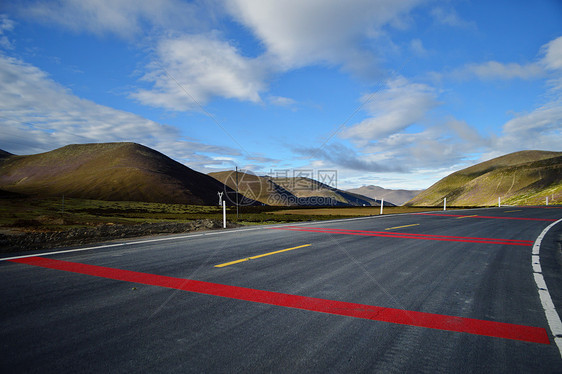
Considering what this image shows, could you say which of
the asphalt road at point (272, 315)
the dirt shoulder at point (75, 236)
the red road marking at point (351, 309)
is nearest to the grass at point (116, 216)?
the dirt shoulder at point (75, 236)

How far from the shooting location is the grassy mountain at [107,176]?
125750 millimetres

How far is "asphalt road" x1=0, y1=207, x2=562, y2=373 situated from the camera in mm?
2541

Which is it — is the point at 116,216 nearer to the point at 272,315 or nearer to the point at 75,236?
the point at 75,236

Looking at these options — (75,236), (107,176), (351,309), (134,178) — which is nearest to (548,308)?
(351,309)

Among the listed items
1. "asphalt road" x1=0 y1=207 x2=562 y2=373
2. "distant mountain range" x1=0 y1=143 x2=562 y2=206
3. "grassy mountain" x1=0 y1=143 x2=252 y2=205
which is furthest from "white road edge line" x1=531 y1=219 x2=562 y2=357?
"grassy mountain" x1=0 y1=143 x2=252 y2=205

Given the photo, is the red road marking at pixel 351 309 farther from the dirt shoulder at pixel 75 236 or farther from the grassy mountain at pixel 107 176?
the grassy mountain at pixel 107 176

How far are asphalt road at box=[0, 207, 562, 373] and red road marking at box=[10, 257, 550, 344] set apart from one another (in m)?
0.02

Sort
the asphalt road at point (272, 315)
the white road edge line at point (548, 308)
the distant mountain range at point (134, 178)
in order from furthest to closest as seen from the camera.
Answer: the distant mountain range at point (134, 178) → the white road edge line at point (548, 308) → the asphalt road at point (272, 315)

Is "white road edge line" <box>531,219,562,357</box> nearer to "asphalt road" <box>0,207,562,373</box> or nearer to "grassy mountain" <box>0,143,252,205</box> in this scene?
"asphalt road" <box>0,207,562,373</box>

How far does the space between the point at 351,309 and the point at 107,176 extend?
153 m

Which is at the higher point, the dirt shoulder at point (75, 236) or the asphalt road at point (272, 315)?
the dirt shoulder at point (75, 236)

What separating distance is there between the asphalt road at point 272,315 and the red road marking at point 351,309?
0.7 inches

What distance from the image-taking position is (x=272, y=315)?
11.2 feet

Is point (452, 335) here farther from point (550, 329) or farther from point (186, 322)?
point (186, 322)
